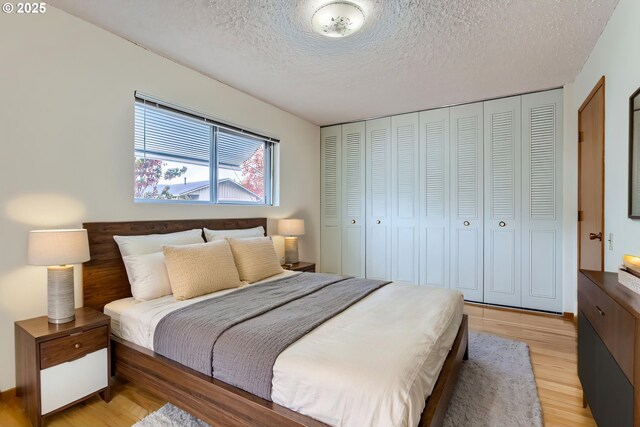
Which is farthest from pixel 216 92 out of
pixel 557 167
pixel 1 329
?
pixel 557 167

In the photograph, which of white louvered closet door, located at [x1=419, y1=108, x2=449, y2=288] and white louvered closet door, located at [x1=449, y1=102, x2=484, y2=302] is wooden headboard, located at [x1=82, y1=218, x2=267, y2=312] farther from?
white louvered closet door, located at [x1=449, y1=102, x2=484, y2=302]

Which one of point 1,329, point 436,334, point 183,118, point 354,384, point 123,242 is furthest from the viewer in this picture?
point 183,118

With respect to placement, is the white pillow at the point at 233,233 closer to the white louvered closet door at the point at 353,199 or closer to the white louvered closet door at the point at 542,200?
the white louvered closet door at the point at 353,199

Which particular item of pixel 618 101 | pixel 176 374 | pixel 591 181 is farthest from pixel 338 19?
pixel 591 181

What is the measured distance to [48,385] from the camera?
178 centimetres

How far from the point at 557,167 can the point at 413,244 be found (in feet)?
6.12

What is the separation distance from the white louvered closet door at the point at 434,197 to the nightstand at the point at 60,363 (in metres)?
3.64

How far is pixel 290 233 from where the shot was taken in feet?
13.4

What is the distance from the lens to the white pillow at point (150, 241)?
95.8 inches

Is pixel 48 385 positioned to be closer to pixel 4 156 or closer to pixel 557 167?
pixel 4 156

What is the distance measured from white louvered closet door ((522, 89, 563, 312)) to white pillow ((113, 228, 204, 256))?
3664 millimetres

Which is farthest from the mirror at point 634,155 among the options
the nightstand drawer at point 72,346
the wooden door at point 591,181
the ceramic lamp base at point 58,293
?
the ceramic lamp base at point 58,293

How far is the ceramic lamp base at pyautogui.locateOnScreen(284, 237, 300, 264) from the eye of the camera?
4.12 meters

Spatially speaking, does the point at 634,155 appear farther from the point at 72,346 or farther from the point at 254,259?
the point at 72,346
